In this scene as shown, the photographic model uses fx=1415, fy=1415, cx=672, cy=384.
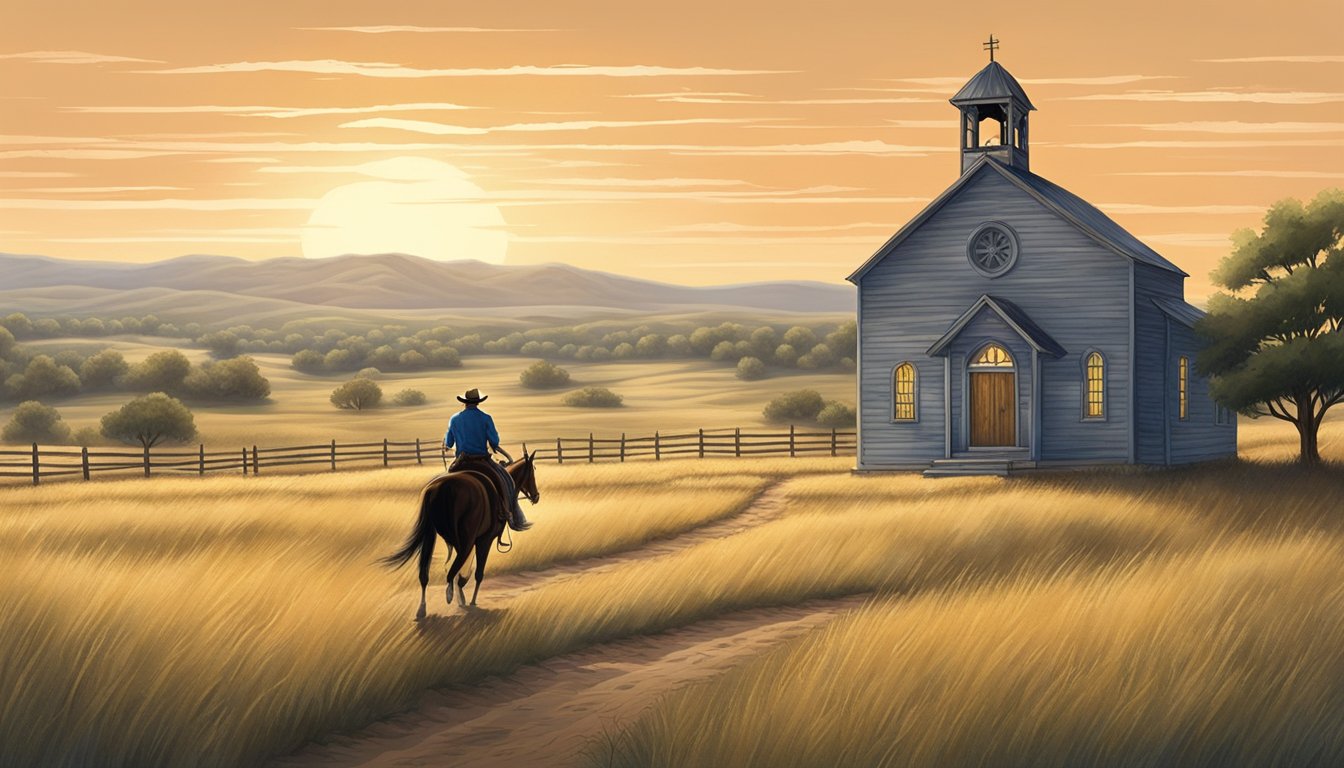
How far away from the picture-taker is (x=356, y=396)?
11056cm

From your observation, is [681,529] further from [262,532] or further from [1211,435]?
[1211,435]

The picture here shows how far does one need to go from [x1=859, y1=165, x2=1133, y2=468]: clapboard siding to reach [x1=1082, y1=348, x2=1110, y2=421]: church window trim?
0.14 meters

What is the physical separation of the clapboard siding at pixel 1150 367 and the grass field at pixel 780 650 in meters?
17.3

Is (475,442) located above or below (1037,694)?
above

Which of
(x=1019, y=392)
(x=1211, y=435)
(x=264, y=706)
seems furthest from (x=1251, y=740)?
(x=1211, y=435)

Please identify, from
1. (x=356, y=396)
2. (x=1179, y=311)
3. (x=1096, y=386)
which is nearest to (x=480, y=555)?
(x=1096, y=386)

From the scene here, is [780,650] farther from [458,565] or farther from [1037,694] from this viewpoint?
[458,565]

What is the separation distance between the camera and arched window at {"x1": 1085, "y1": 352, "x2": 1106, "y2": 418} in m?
36.4

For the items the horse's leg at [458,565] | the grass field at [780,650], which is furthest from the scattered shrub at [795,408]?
the horse's leg at [458,565]

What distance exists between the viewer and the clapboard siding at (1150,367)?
119ft

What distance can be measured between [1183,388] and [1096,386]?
443 centimetres

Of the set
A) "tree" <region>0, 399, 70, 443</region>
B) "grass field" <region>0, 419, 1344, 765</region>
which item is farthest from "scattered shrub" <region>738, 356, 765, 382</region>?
"grass field" <region>0, 419, 1344, 765</region>

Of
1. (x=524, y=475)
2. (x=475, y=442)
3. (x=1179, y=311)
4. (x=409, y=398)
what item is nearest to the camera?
(x=475, y=442)

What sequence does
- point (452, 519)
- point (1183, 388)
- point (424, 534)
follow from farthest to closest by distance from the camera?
point (1183, 388) → point (452, 519) → point (424, 534)
